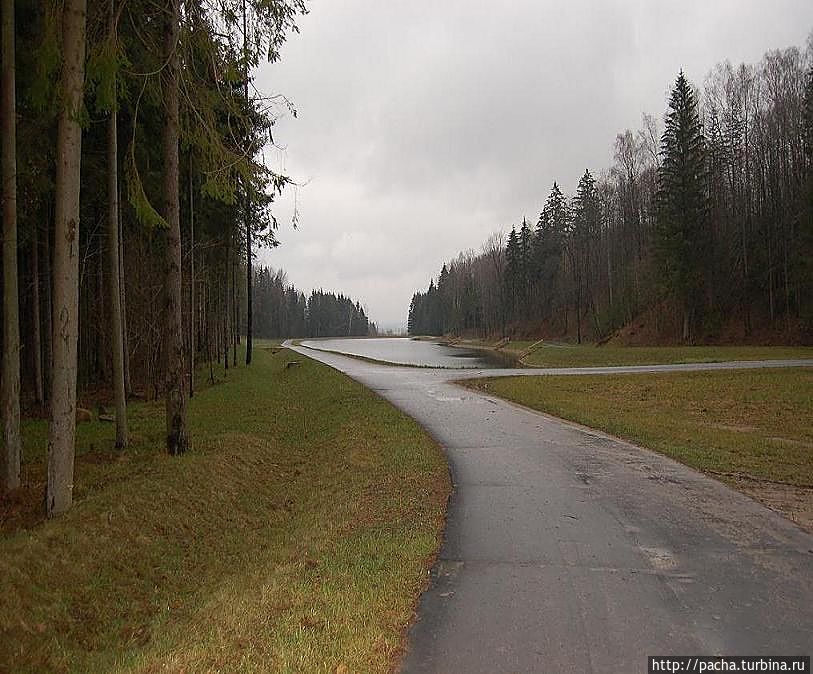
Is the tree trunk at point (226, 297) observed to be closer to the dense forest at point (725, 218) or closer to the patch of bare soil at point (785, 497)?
the patch of bare soil at point (785, 497)

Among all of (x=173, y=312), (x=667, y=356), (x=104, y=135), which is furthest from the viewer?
(x=667, y=356)

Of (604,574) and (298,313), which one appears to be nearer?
(604,574)

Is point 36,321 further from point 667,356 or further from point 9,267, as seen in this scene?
point 667,356

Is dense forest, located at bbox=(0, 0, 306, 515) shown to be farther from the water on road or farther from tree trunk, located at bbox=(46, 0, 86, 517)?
the water on road

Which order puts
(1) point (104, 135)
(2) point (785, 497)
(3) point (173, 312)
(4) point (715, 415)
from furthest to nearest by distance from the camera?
(4) point (715, 415)
(1) point (104, 135)
(3) point (173, 312)
(2) point (785, 497)

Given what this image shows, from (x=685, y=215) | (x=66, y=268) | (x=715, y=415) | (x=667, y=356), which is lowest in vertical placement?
(x=715, y=415)

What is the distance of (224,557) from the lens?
18.8 ft

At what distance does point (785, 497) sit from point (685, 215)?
127 ft

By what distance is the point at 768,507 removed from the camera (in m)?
6.10

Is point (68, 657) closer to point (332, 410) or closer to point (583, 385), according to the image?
point (332, 410)

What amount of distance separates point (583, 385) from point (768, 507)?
1320cm

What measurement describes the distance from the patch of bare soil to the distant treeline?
94223 millimetres

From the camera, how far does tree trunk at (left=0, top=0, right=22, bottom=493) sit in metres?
6.11

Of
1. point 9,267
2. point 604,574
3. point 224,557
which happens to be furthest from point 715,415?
point 9,267
